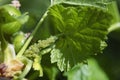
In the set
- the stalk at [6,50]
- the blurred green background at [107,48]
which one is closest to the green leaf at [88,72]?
the blurred green background at [107,48]

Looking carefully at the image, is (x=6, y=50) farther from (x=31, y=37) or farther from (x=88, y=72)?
(x=88, y=72)

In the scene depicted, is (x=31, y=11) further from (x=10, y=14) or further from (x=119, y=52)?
(x=119, y=52)

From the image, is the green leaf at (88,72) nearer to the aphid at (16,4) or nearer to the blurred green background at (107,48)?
the blurred green background at (107,48)

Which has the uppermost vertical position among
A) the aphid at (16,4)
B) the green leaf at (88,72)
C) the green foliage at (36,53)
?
the aphid at (16,4)

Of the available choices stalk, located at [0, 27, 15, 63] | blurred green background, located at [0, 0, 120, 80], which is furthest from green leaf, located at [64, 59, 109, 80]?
stalk, located at [0, 27, 15, 63]

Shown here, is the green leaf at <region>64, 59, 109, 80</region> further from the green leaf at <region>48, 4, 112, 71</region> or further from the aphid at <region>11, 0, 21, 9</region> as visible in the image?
the aphid at <region>11, 0, 21, 9</region>

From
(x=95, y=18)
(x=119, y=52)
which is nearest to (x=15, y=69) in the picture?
(x=95, y=18)

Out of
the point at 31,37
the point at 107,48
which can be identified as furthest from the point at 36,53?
the point at 107,48
